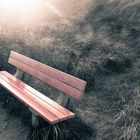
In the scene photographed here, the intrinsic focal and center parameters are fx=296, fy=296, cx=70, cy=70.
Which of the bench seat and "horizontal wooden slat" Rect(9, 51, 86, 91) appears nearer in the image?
the bench seat

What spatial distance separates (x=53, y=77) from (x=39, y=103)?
0.62 meters

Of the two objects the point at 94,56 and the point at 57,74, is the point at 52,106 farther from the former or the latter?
the point at 94,56

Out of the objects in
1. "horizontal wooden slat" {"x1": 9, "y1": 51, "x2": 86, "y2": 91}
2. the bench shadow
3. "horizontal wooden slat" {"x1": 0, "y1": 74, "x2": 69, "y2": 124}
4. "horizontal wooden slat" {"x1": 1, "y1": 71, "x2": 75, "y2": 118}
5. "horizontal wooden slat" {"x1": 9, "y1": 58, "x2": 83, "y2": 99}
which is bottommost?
the bench shadow

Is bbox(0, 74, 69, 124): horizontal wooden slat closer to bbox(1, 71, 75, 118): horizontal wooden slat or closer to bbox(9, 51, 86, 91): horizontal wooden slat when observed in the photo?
bbox(1, 71, 75, 118): horizontal wooden slat

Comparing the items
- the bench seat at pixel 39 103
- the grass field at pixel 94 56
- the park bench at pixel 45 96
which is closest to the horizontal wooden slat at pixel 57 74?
the park bench at pixel 45 96

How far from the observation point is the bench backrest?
435cm

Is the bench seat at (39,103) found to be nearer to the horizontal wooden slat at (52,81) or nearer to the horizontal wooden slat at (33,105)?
the horizontal wooden slat at (33,105)

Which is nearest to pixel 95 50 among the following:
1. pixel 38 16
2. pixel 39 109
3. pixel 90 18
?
pixel 90 18

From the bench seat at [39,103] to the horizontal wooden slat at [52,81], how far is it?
249 millimetres

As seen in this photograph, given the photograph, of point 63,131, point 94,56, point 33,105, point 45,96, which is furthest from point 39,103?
point 94,56

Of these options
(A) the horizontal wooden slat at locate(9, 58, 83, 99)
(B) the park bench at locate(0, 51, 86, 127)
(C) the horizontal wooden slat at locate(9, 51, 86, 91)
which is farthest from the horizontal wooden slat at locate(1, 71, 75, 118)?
(C) the horizontal wooden slat at locate(9, 51, 86, 91)

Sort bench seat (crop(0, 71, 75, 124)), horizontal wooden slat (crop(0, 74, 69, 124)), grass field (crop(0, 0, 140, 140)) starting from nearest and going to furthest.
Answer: horizontal wooden slat (crop(0, 74, 69, 124))
bench seat (crop(0, 71, 75, 124))
grass field (crop(0, 0, 140, 140))

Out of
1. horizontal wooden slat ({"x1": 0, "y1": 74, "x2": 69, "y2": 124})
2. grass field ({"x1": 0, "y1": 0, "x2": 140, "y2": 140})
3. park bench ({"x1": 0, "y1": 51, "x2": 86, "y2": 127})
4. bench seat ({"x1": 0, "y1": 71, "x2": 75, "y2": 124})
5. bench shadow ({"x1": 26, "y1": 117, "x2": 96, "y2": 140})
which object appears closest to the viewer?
horizontal wooden slat ({"x1": 0, "y1": 74, "x2": 69, "y2": 124})

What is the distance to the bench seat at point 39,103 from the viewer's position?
3.99 metres
